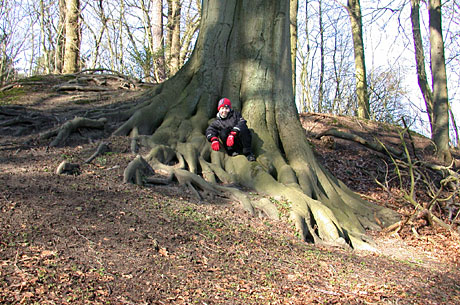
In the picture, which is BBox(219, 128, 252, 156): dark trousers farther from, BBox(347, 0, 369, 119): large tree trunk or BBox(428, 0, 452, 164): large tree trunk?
BBox(347, 0, 369, 119): large tree trunk

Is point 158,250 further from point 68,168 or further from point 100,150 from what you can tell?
point 100,150

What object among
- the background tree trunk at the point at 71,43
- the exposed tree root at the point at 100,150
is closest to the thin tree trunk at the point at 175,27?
the background tree trunk at the point at 71,43

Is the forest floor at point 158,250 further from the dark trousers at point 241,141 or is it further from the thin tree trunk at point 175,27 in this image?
the thin tree trunk at point 175,27

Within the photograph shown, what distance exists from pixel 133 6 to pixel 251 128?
13.1 metres

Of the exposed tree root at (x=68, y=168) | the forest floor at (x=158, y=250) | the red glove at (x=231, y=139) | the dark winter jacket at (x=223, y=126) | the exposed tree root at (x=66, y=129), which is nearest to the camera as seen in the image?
the forest floor at (x=158, y=250)

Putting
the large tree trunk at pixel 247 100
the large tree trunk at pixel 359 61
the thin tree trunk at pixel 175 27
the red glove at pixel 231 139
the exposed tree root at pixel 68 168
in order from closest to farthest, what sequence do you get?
the exposed tree root at pixel 68 168, the red glove at pixel 231 139, the large tree trunk at pixel 247 100, the large tree trunk at pixel 359 61, the thin tree trunk at pixel 175 27

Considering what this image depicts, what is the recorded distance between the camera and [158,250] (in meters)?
3.84

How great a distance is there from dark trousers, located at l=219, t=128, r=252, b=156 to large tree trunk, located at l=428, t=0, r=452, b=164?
7597 millimetres

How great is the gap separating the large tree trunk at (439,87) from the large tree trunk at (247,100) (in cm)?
589

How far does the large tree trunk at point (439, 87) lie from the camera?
11773 mm

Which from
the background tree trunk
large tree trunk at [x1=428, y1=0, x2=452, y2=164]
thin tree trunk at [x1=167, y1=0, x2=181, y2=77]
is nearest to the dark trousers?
large tree trunk at [x1=428, y1=0, x2=452, y2=164]

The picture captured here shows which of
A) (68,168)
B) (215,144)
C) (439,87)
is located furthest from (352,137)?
(68,168)

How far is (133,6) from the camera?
1775 cm

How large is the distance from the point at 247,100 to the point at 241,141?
0.92 metres
